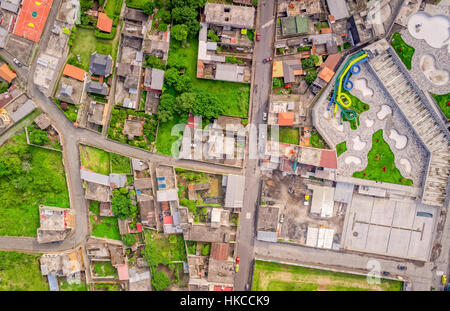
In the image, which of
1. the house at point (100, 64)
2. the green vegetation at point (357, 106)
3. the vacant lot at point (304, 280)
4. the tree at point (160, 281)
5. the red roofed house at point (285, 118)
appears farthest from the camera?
the vacant lot at point (304, 280)

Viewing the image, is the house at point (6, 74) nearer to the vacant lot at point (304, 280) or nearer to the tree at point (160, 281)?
the tree at point (160, 281)

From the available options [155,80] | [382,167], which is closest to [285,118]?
[382,167]

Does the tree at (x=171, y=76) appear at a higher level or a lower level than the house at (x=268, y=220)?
higher

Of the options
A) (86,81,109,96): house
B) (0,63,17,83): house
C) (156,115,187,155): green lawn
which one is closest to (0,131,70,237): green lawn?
(0,63,17,83): house

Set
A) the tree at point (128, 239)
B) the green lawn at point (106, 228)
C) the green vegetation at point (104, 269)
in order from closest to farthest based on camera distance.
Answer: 1. the tree at point (128, 239)
2. the green lawn at point (106, 228)
3. the green vegetation at point (104, 269)

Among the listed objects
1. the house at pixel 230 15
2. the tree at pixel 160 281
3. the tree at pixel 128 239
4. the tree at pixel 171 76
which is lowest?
the tree at pixel 160 281

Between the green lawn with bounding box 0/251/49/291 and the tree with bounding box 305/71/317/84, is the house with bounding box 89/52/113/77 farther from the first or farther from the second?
the green lawn with bounding box 0/251/49/291

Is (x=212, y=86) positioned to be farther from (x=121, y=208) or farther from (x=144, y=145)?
(x=121, y=208)

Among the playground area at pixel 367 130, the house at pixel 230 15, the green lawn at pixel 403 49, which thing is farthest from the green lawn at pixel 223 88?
the green lawn at pixel 403 49
